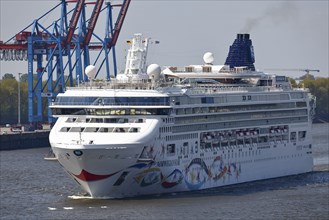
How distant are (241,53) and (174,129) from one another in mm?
20725

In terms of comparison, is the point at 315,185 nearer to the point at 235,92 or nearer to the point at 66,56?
the point at 235,92

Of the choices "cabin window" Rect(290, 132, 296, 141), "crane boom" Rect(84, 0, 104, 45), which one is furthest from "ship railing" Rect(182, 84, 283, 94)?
"crane boom" Rect(84, 0, 104, 45)

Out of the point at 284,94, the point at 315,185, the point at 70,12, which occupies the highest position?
the point at 70,12

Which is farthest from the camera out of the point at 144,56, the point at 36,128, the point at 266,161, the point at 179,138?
the point at 36,128

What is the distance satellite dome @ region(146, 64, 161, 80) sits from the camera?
226 feet

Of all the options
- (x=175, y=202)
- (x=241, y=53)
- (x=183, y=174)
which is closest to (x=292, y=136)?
(x=241, y=53)

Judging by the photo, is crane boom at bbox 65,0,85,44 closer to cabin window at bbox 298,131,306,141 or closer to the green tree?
cabin window at bbox 298,131,306,141

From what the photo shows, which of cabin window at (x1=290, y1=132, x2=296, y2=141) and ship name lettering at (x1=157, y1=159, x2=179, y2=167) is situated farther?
cabin window at (x1=290, y1=132, x2=296, y2=141)

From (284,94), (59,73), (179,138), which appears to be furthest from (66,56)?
(179,138)

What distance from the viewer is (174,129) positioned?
6731cm

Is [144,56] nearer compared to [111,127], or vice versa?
[111,127]

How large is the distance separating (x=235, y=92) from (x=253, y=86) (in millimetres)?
5068

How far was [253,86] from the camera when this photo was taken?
→ 79.8 metres

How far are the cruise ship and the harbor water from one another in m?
1.13
